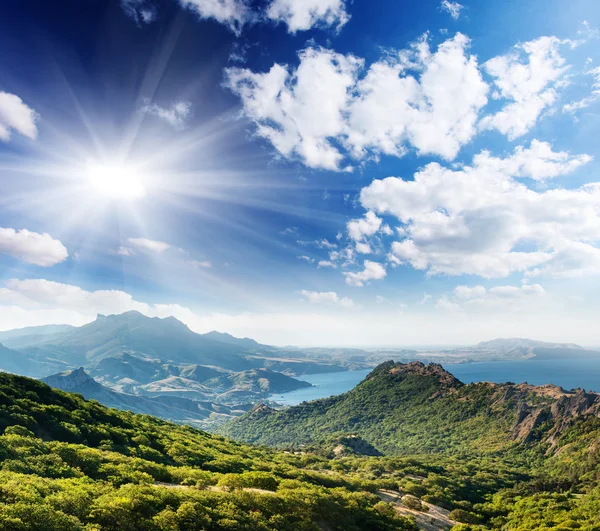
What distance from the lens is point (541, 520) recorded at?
44.4m

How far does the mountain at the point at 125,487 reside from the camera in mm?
16578

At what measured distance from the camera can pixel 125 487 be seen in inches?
810

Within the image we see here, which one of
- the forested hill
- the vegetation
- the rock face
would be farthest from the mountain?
the forested hill

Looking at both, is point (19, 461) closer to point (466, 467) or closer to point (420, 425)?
point (466, 467)

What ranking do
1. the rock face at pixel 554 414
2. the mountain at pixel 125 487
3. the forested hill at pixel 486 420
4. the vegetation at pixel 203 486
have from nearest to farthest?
the mountain at pixel 125 487 → the vegetation at pixel 203 486 → the rock face at pixel 554 414 → the forested hill at pixel 486 420

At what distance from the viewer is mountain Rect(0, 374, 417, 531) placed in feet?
54.4

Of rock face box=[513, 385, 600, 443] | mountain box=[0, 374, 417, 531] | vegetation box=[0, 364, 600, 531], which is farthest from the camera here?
rock face box=[513, 385, 600, 443]

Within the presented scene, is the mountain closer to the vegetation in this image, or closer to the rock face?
the vegetation

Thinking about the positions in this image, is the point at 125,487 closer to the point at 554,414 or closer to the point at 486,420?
the point at 554,414

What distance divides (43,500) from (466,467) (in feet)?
360

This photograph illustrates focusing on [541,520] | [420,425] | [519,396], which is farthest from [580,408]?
[541,520]

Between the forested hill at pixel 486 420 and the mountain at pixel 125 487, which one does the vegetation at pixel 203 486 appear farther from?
the forested hill at pixel 486 420

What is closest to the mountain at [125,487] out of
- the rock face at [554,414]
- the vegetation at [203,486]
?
the vegetation at [203,486]

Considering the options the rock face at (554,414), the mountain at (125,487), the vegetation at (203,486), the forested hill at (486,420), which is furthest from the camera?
the forested hill at (486,420)
